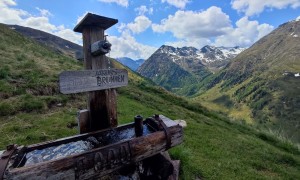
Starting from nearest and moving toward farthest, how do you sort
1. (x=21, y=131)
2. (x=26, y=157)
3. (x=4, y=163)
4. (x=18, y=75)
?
(x=4, y=163) < (x=26, y=157) < (x=21, y=131) < (x=18, y=75)

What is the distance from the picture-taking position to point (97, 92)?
7.55 metres

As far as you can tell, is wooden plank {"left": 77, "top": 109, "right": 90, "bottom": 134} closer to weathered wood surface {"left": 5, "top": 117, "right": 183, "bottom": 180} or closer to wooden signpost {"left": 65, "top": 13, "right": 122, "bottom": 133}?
wooden signpost {"left": 65, "top": 13, "right": 122, "bottom": 133}

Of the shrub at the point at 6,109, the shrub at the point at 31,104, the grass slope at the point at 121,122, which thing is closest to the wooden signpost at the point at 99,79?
the grass slope at the point at 121,122

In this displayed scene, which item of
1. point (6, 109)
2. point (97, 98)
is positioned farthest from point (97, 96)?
point (6, 109)

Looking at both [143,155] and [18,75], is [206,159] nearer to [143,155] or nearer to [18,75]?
[143,155]

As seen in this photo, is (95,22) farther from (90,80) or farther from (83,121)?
(83,121)

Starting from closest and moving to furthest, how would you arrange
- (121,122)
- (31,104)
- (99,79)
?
(99,79) → (31,104) → (121,122)

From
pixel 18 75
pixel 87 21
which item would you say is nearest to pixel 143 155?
pixel 87 21

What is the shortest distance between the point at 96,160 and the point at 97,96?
8.11 ft

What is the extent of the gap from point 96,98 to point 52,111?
23.6ft

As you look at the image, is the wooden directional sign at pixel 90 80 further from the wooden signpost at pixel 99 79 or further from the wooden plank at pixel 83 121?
the wooden plank at pixel 83 121

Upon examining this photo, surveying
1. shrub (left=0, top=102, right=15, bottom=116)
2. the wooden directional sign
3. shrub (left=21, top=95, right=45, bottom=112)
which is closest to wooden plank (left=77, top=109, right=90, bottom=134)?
the wooden directional sign

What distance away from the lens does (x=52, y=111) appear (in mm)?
13891

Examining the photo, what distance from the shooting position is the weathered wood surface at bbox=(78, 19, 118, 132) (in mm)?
7586
